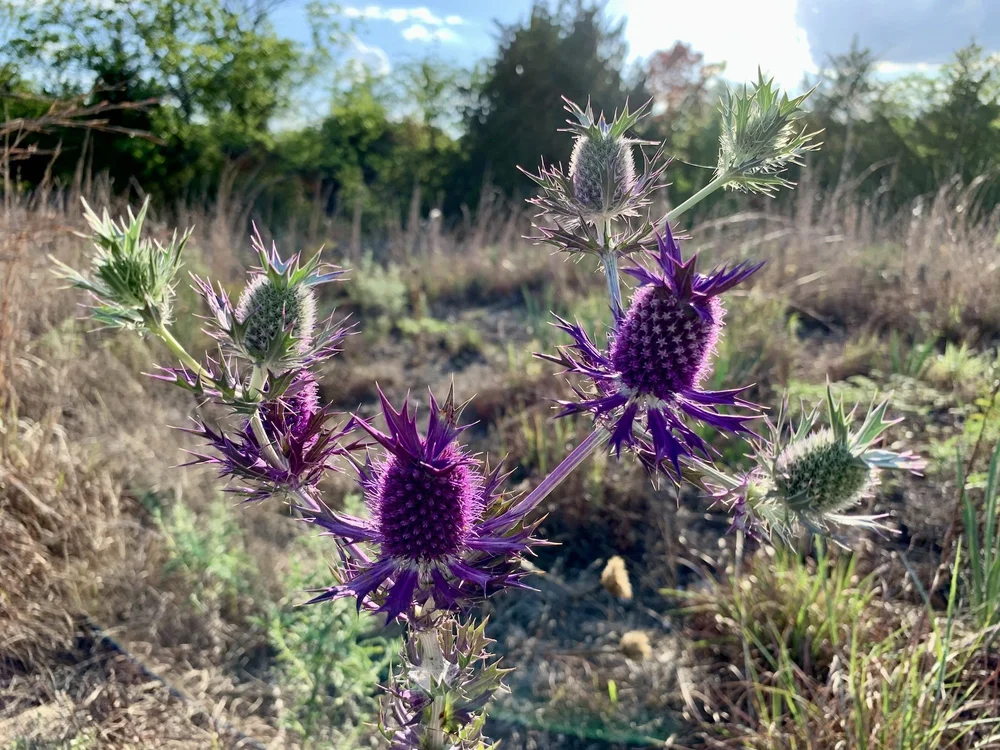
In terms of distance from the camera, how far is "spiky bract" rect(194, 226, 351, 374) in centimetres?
91

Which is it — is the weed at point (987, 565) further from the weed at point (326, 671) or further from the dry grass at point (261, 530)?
the weed at point (326, 671)

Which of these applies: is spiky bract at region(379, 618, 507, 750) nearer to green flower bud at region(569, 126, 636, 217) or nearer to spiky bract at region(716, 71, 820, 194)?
green flower bud at region(569, 126, 636, 217)

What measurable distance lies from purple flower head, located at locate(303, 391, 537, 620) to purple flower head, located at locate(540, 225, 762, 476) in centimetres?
19

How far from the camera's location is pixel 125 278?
919mm

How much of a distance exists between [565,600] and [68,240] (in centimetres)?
493

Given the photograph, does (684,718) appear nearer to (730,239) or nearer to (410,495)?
(410,495)

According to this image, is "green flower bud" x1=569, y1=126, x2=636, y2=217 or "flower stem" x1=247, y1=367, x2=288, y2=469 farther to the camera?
"green flower bud" x1=569, y1=126, x2=636, y2=217

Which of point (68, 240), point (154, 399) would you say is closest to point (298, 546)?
point (154, 399)

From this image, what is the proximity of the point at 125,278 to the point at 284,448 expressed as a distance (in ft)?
1.05

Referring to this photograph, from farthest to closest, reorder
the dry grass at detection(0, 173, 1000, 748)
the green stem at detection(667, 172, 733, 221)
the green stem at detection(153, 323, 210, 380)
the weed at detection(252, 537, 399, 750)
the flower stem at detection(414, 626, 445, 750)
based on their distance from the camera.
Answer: the dry grass at detection(0, 173, 1000, 748) < the weed at detection(252, 537, 399, 750) < the flower stem at detection(414, 626, 445, 750) < the green stem at detection(667, 172, 733, 221) < the green stem at detection(153, 323, 210, 380)

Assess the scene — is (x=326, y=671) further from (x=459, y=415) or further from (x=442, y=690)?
(x=459, y=415)

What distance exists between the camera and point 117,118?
37.0ft

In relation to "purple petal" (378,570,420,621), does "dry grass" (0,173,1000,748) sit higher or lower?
lower

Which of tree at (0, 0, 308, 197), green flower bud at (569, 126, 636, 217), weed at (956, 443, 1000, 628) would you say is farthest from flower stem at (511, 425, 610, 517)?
tree at (0, 0, 308, 197)
